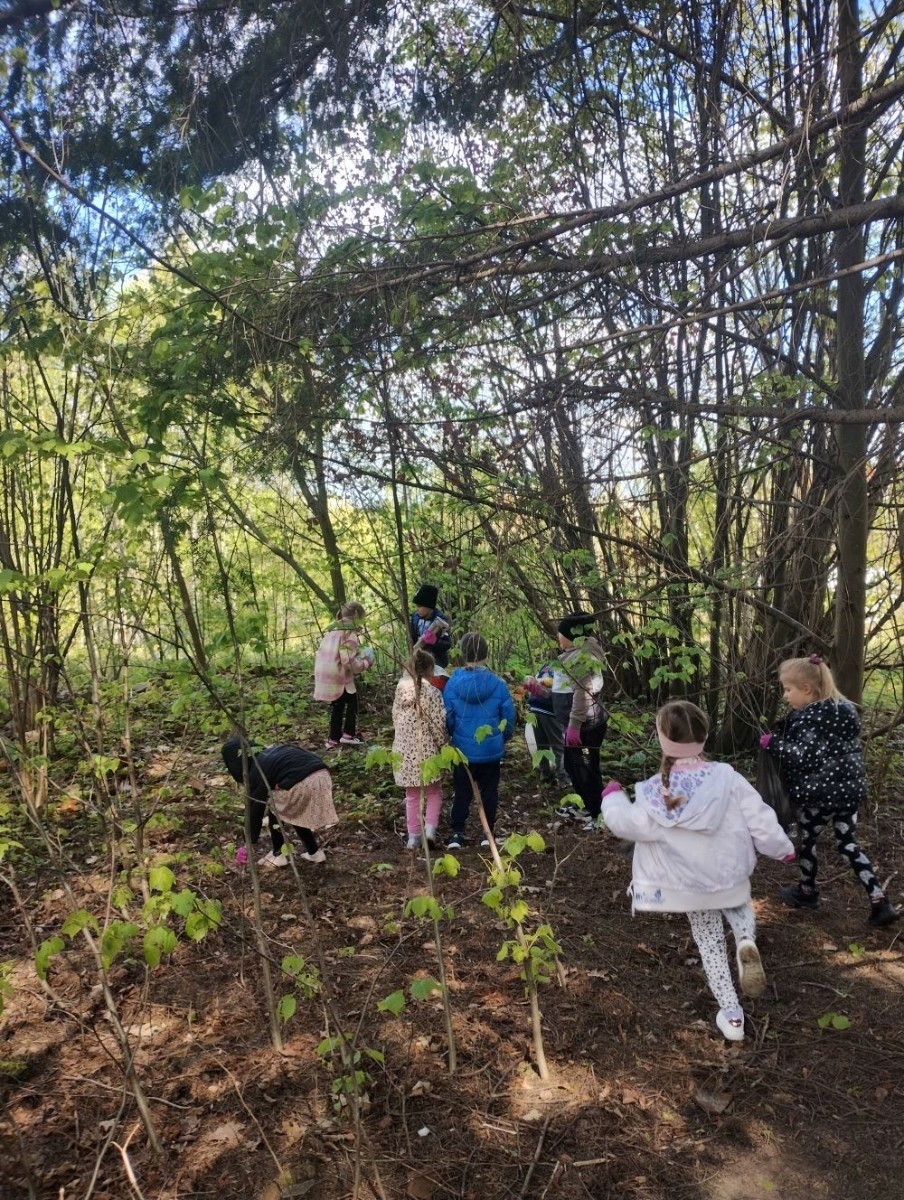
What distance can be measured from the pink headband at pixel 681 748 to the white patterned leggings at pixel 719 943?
64 cm

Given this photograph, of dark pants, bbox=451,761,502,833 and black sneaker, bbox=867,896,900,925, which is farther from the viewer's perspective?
dark pants, bbox=451,761,502,833

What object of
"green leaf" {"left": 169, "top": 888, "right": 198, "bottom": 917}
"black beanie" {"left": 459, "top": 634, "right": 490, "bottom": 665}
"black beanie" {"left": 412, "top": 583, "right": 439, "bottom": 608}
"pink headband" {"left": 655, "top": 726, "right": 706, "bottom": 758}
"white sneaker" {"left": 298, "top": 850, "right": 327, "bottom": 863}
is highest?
"black beanie" {"left": 412, "top": 583, "right": 439, "bottom": 608}

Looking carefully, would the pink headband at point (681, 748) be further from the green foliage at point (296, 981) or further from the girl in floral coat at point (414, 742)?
the girl in floral coat at point (414, 742)

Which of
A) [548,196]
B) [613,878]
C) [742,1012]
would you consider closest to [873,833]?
[613,878]

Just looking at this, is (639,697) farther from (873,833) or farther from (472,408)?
(472,408)

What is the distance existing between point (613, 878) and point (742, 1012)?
1585 millimetres

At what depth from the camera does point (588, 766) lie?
5.66 m

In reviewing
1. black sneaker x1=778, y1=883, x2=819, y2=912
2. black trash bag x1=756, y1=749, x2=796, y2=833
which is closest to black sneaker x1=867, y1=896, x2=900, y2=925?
black sneaker x1=778, y1=883, x2=819, y2=912

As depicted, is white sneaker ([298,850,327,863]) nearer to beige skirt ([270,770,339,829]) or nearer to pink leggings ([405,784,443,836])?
beige skirt ([270,770,339,829])

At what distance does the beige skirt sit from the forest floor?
395 mm

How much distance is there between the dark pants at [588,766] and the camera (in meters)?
5.45

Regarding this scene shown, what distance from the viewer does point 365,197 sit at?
4750 millimetres

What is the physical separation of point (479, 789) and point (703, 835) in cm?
212

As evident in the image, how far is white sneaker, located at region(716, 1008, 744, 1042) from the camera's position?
10.1ft
